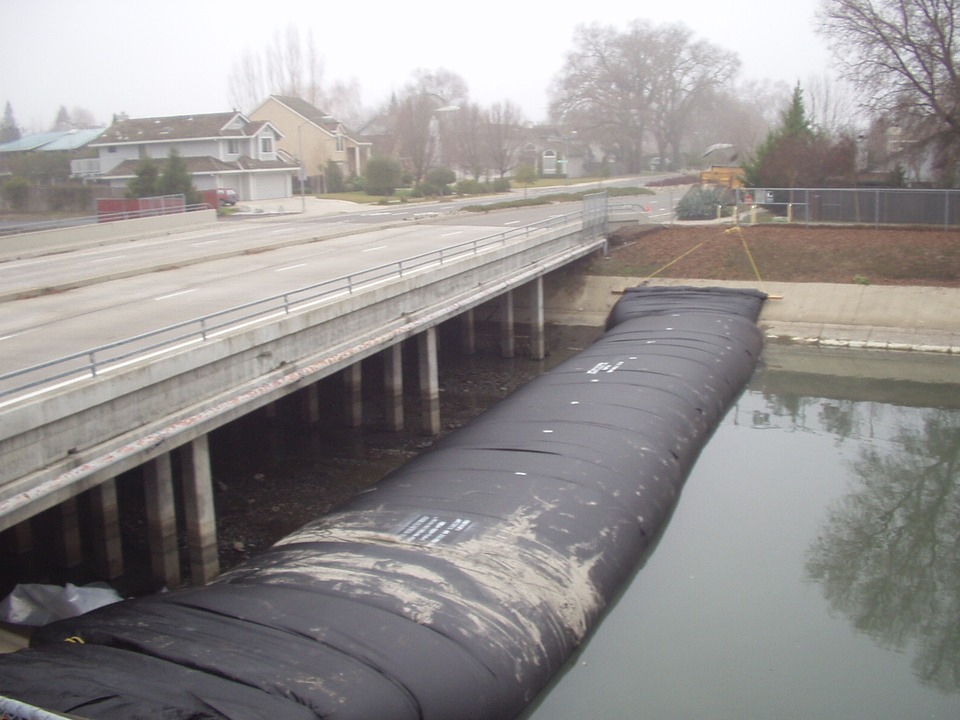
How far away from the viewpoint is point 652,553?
15.1 meters

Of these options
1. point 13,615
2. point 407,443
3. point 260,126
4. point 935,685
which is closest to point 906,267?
point 407,443

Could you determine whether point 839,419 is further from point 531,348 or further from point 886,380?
point 531,348

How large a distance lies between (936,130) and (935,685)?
94.7 feet

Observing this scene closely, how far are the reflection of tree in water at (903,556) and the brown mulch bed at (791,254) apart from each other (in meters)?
13.1

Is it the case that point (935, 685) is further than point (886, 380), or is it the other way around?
point (886, 380)

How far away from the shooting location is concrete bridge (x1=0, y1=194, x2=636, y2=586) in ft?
34.0

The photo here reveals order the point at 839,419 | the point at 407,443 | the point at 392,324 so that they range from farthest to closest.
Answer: the point at 839,419 → the point at 407,443 → the point at 392,324

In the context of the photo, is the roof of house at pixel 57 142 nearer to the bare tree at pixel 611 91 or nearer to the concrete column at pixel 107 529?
the bare tree at pixel 611 91

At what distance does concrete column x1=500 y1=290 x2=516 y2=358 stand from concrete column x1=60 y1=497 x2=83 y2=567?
57.0ft

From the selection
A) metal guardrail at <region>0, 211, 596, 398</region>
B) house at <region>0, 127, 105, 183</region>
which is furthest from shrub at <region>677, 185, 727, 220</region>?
house at <region>0, 127, 105, 183</region>

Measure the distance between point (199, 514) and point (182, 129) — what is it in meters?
56.2

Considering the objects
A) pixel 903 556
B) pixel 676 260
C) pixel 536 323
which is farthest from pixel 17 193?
pixel 903 556

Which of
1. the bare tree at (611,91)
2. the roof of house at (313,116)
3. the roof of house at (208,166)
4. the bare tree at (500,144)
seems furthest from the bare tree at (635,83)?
the roof of house at (208,166)

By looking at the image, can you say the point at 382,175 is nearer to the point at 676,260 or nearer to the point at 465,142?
the point at 465,142
